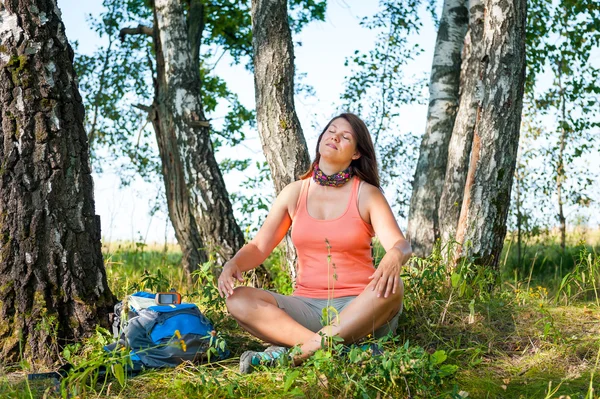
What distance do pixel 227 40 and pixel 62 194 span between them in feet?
31.1

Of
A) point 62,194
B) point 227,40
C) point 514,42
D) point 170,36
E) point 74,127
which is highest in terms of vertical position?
point 227,40

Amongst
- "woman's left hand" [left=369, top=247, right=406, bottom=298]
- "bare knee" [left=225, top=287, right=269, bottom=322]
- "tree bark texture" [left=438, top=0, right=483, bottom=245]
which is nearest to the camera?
"woman's left hand" [left=369, top=247, right=406, bottom=298]

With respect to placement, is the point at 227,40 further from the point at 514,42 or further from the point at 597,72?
the point at 514,42

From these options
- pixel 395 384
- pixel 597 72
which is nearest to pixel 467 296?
pixel 395 384

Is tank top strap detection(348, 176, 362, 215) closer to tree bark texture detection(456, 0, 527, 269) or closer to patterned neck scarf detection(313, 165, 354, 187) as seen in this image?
patterned neck scarf detection(313, 165, 354, 187)

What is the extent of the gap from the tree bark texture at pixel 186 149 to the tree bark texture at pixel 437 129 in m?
2.07

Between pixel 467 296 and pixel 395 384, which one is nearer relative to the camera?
pixel 395 384

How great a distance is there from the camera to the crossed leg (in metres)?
3.96

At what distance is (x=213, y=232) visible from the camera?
7.42 metres

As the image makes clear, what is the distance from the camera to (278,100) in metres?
6.21

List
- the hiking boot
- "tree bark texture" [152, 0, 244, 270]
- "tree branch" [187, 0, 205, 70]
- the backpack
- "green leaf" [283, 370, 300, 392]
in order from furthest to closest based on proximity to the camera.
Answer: "tree branch" [187, 0, 205, 70] < "tree bark texture" [152, 0, 244, 270] < the backpack < the hiking boot < "green leaf" [283, 370, 300, 392]

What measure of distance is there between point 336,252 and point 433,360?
1.22m

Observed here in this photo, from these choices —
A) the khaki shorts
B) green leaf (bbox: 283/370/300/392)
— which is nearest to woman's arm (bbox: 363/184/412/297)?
the khaki shorts

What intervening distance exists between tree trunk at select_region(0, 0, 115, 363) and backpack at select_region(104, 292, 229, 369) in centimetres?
54
